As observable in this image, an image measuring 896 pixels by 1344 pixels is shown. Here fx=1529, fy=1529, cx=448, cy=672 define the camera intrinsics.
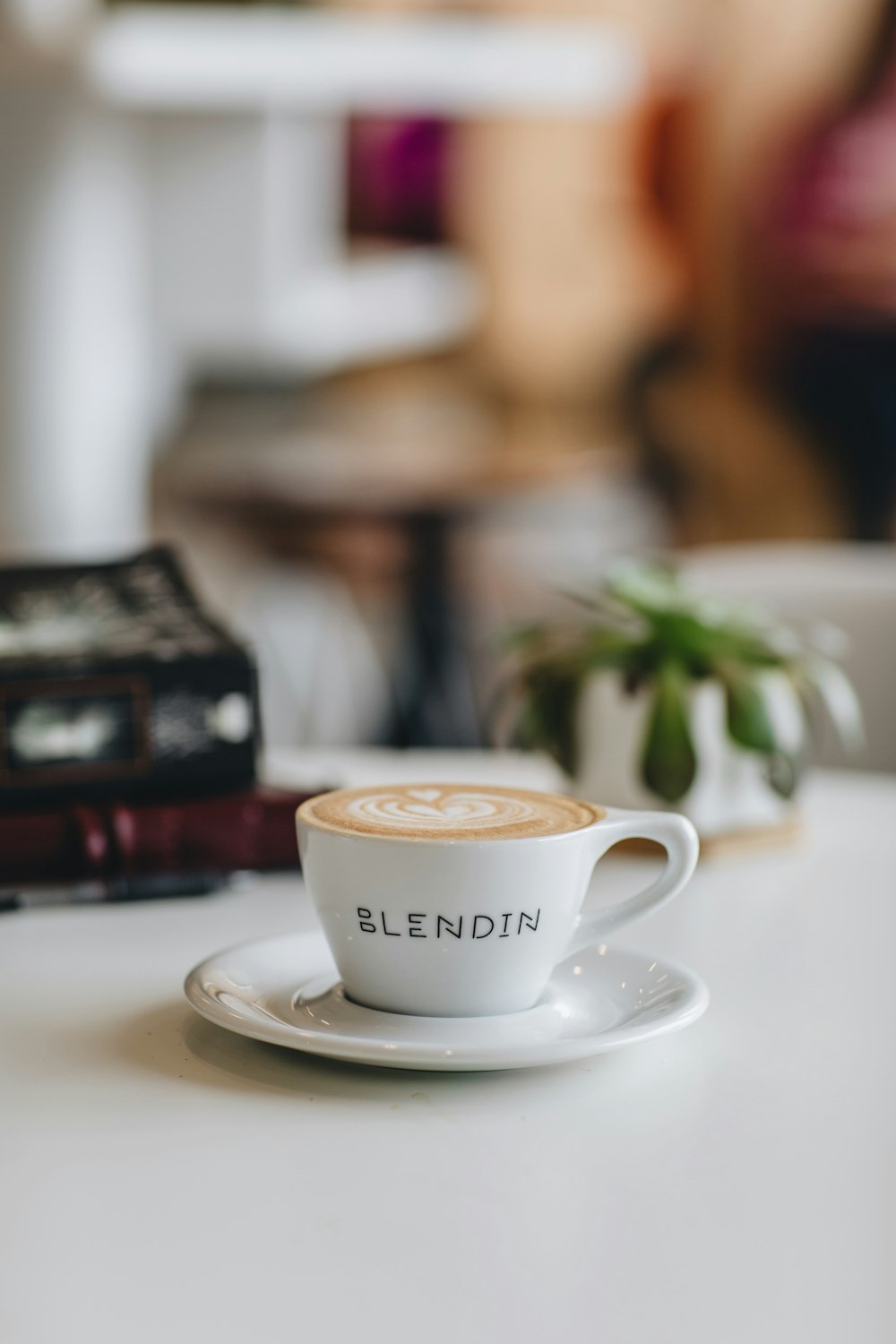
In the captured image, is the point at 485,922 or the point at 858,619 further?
the point at 858,619

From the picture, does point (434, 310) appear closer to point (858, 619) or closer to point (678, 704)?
point (858, 619)

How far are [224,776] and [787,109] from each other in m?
2.60

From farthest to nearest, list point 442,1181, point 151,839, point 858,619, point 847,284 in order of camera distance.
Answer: point 847,284, point 858,619, point 151,839, point 442,1181

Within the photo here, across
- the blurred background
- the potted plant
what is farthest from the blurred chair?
the blurred background

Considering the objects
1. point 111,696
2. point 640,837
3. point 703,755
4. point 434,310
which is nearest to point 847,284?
point 434,310

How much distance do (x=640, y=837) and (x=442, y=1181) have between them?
135 millimetres

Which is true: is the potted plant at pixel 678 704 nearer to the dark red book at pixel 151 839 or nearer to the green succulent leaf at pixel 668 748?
the green succulent leaf at pixel 668 748

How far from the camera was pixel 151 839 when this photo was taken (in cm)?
62

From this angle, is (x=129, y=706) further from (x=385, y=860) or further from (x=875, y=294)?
(x=875, y=294)

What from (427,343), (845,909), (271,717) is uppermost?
(427,343)

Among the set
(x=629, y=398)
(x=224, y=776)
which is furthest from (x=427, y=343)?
(x=224, y=776)

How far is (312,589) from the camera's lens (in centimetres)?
271

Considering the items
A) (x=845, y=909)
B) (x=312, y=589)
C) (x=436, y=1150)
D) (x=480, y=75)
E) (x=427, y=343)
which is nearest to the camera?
(x=436, y=1150)

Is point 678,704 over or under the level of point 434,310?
under
